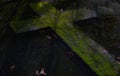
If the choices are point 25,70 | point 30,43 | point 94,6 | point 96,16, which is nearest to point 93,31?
point 96,16

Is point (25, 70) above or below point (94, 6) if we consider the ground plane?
below

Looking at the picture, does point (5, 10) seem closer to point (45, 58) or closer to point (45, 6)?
point (45, 6)

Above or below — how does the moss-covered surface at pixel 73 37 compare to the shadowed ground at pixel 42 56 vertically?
above

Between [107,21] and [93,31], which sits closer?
[93,31]

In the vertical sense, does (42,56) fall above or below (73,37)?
below

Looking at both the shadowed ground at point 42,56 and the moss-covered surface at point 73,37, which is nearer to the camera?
the moss-covered surface at point 73,37

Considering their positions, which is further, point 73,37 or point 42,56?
point 73,37

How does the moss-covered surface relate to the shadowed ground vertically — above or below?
above

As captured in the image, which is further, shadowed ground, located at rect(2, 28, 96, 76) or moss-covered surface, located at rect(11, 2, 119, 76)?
shadowed ground, located at rect(2, 28, 96, 76)
